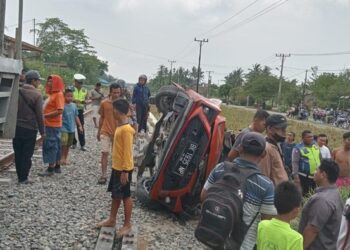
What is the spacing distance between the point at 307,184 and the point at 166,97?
277 cm

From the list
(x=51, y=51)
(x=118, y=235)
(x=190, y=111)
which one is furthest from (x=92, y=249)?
(x=51, y=51)

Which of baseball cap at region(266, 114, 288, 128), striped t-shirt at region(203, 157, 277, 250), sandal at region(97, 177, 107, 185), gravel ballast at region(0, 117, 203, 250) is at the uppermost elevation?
baseball cap at region(266, 114, 288, 128)

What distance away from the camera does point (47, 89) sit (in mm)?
7984

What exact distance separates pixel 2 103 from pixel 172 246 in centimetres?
247

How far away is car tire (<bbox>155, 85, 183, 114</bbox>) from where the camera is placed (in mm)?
7141

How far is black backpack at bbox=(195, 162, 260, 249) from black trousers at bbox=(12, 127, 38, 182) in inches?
185

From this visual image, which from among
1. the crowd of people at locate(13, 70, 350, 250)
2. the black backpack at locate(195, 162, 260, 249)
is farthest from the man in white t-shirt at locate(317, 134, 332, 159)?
the black backpack at locate(195, 162, 260, 249)

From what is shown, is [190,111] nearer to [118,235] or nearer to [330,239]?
[118,235]

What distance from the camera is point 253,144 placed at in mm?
3443

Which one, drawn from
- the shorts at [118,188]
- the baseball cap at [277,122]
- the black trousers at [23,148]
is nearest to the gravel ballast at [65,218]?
the black trousers at [23,148]

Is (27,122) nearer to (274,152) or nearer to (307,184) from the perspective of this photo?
(274,152)

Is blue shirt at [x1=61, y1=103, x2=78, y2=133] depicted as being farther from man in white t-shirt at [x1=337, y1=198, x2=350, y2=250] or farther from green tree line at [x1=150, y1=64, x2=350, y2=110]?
green tree line at [x1=150, y1=64, x2=350, y2=110]

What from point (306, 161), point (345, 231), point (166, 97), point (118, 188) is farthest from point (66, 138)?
point (345, 231)

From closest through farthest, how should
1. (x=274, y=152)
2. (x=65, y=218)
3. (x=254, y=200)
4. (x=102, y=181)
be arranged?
(x=254, y=200) < (x=274, y=152) < (x=65, y=218) < (x=102, y=181)
